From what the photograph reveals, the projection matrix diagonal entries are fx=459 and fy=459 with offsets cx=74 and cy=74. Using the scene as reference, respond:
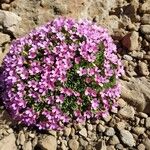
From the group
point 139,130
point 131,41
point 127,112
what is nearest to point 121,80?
point 127,112

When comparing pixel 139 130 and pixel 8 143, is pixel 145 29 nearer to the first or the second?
pixel 139 130

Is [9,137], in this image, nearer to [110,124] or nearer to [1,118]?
[1,118]

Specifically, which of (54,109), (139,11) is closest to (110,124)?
(54,109)

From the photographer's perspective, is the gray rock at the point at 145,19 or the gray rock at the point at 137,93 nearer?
the gray rock at the point at 137,93

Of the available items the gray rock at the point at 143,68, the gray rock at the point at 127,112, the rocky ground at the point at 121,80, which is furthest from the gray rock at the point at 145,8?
the gray rock at the point at 127,112

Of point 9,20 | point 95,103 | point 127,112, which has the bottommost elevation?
point 127,112

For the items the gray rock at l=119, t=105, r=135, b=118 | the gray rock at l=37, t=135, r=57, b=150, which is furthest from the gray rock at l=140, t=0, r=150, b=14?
the gray rock at l=37, t=135, r=57, b=150

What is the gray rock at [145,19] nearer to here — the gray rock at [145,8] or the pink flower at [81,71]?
the gray rock at [145,8]
